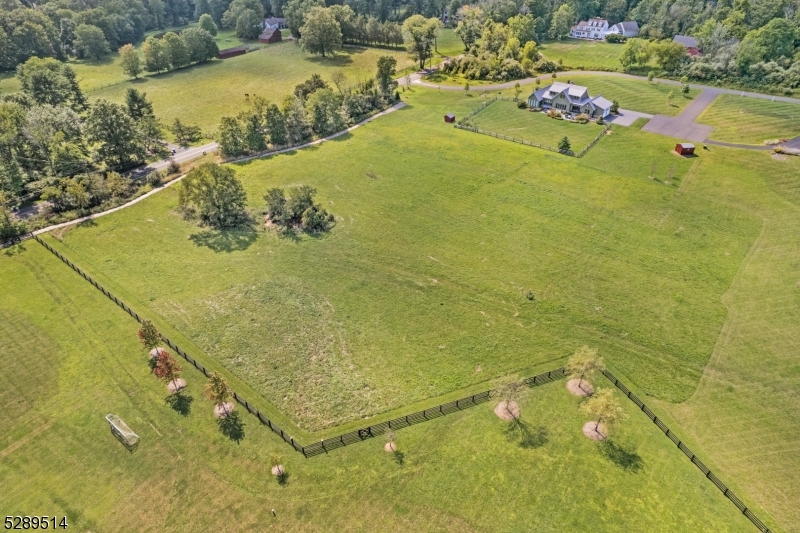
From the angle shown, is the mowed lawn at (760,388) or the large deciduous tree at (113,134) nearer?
the mowed lawn at (760,388)

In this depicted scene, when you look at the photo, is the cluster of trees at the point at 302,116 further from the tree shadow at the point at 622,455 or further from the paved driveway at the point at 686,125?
the tree shadow at the point at 622,455

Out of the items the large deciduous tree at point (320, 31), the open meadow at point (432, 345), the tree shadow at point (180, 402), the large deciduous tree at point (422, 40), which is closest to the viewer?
the open meadow at point (432, 345)

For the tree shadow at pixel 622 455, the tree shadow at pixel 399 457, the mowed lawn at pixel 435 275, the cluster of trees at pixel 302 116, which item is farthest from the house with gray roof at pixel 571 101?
the tree shadow at pixel 399 457

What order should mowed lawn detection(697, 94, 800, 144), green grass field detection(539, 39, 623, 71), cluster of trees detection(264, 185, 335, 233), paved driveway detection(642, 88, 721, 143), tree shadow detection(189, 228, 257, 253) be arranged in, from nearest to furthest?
tree shadow detection(189, 228, 257, 253), cluster of trees detection(264, 185, 335, 233), mowed lawn detection(697, 94, 800, 144), paved driveway detection(642, 88, 721, 143), green grass field detection(539, 39, 623, 71)

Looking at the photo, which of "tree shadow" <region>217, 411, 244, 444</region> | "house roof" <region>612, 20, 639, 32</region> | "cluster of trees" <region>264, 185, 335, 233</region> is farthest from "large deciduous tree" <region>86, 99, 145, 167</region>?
"house roof" <region>612, 20, 639, 32</region>

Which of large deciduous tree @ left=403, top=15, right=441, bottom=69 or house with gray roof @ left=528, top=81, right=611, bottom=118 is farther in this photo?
large deciduous tree @ left=403, top=15, right=441, bottom=69

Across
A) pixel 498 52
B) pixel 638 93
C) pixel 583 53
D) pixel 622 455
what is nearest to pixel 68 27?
pixel 498 52

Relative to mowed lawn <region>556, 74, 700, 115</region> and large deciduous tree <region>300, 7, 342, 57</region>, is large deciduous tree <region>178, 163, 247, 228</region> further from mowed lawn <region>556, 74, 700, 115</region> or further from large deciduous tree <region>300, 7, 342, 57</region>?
large deciduous tree <region>300, 7, 342, 57</region>
